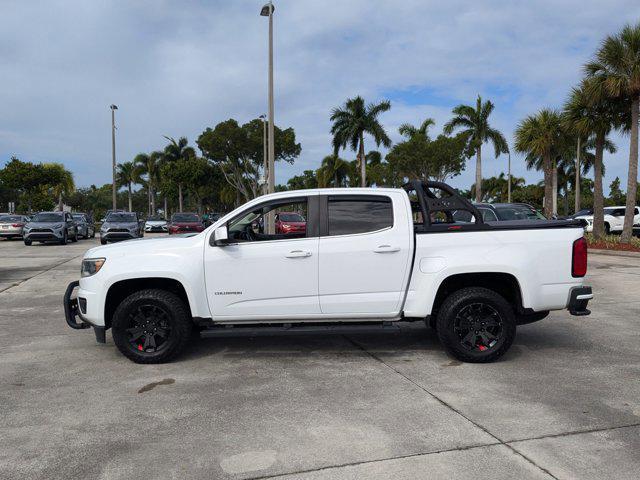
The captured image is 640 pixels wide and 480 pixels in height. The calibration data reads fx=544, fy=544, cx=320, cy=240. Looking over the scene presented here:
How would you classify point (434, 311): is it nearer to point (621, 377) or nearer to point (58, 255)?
point (621, 377)

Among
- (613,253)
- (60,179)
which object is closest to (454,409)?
(613,253)

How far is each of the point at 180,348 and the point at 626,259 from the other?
52.3ft

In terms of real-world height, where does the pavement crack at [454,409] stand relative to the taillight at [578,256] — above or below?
below

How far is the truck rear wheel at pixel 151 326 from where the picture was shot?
18.0ft

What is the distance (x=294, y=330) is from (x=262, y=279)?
61cm

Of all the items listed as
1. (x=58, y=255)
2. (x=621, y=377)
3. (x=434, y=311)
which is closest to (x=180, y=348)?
(x=434, y=311)

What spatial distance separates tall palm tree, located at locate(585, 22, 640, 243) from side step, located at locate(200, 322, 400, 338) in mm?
18743

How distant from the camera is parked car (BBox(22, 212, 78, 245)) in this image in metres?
23.5

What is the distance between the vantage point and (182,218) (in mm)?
31484

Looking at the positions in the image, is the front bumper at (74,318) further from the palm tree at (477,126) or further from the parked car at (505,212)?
the palm tree at (477,126)

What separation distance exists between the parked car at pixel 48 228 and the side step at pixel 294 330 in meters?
20.9

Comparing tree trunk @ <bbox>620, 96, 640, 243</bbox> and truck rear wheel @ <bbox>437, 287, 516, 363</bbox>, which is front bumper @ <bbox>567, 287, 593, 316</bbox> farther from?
tree trunk @ <bbox>620, 96, 640, 243</bbox>

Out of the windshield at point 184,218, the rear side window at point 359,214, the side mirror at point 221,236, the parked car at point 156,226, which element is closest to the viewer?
the side mirror at point 221,236

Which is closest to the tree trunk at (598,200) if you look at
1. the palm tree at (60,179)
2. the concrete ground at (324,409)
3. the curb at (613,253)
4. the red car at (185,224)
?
the curb at (613,253)
